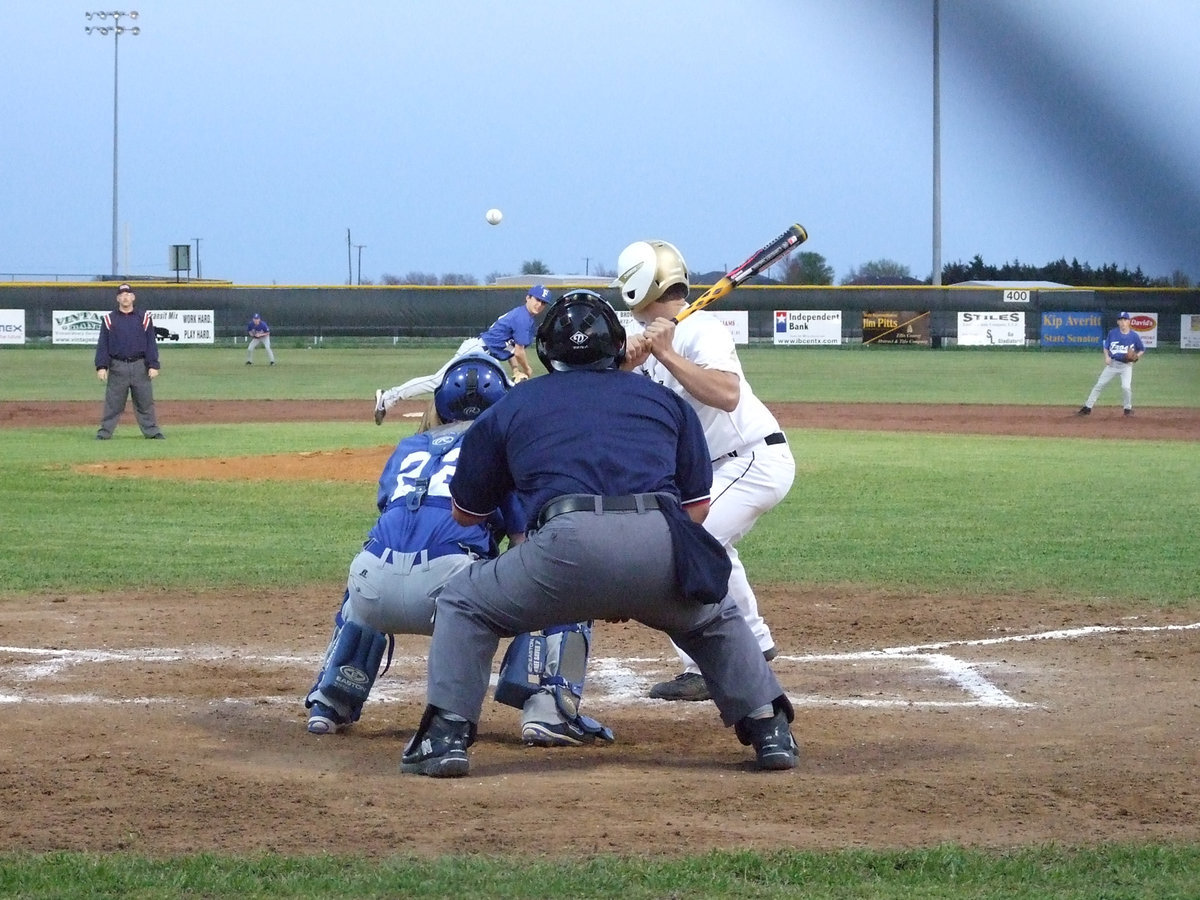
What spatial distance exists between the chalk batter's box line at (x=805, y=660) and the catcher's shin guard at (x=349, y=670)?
0.66 m

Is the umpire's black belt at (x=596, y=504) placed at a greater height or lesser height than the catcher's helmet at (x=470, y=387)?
lesser

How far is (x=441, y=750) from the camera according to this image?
4.70 meters

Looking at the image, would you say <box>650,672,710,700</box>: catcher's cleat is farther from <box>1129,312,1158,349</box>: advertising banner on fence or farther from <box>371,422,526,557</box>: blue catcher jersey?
<box>1129,312,1158,349</box>: advertising banner on fence

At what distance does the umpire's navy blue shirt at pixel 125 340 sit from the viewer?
18.2 metres

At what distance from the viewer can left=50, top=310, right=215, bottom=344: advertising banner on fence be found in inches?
1682

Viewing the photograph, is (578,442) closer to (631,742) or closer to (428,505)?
(428,505)

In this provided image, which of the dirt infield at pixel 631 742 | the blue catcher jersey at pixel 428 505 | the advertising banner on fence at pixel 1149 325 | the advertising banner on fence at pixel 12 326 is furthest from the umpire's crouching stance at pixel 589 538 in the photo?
the advertising banner on fence at pixel 12 326

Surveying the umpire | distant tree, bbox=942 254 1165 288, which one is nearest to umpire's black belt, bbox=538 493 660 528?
distant tree, bbox=942 254 1165 288

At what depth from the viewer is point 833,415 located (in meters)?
25.2

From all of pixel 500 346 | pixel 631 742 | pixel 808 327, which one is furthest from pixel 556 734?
pixel 808 327

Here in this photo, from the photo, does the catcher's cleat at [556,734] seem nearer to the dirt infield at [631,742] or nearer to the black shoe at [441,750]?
the dirt infield at [631,742]

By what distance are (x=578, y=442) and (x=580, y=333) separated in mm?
367

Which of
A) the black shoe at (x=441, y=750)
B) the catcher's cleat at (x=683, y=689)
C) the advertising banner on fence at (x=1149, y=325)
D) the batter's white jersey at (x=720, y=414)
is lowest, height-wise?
the catcher's cleat at (x=683, y=689)

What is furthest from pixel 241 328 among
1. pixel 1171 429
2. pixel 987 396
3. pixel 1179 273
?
pixel 1179 273
